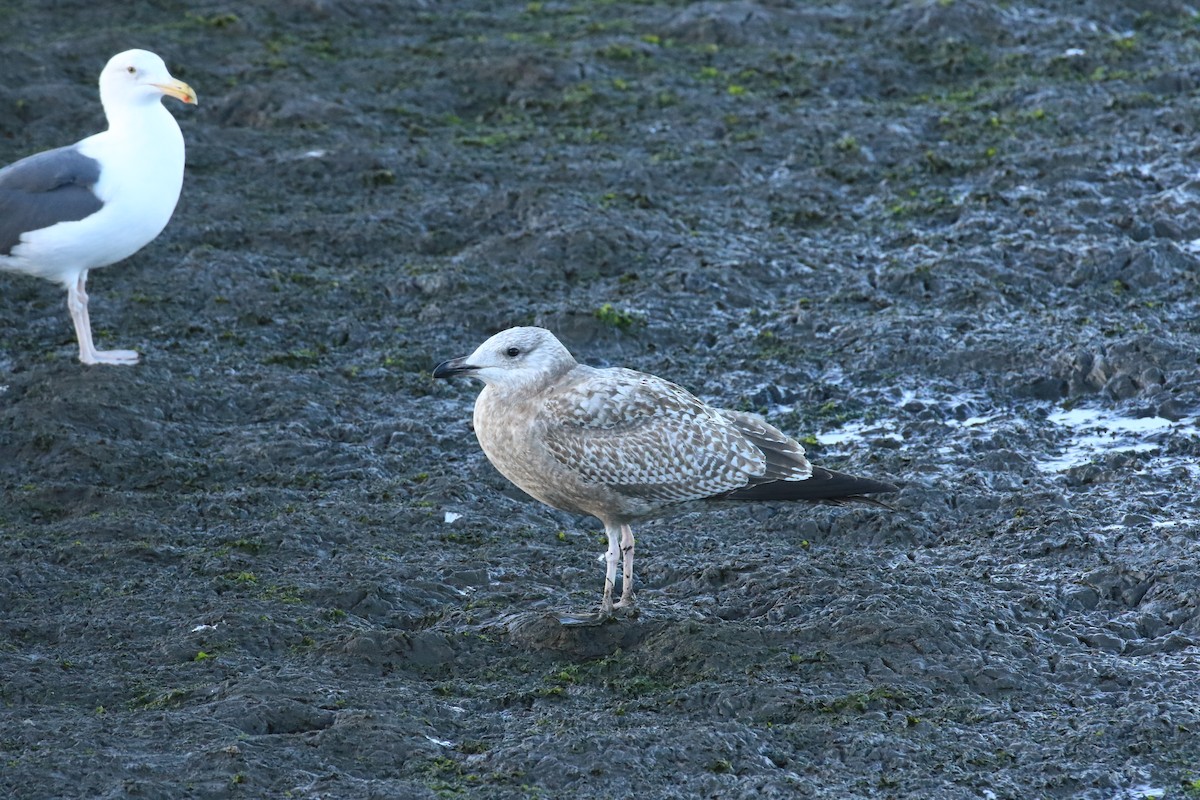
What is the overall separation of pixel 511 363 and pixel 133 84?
4.22 meters

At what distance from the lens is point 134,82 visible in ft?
30.7

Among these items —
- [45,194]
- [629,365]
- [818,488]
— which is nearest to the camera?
[818,488]

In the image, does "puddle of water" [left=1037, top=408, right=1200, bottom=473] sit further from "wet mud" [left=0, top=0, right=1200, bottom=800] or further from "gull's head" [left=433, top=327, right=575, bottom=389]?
"gull's head" [left=433, top=327, right=575, bottom=389]

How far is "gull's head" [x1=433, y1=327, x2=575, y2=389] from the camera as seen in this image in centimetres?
639

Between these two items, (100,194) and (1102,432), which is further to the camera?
(100,194)

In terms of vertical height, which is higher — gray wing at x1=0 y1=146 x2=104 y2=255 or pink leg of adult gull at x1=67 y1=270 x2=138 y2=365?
gray wing at x1=0 y1=146 x2=104 y2=255

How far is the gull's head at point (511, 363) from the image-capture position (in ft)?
21.0

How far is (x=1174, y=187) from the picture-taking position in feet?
35.7

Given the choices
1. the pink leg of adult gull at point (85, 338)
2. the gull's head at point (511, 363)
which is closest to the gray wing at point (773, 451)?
the gull's head at point (511, 363)

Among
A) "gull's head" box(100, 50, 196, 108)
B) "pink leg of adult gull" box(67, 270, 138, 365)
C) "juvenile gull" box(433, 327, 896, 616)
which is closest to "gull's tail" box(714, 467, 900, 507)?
"juvenile gull" box(433, 327, 896, 616)

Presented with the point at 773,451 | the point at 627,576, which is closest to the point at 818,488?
the point at 773,451

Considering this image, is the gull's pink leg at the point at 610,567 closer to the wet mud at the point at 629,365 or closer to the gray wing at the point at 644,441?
the wet mud at the point at 629,365

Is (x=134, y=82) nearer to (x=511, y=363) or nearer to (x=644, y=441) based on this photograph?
(x=511, y=363)

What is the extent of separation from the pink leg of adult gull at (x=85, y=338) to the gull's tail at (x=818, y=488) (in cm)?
429
